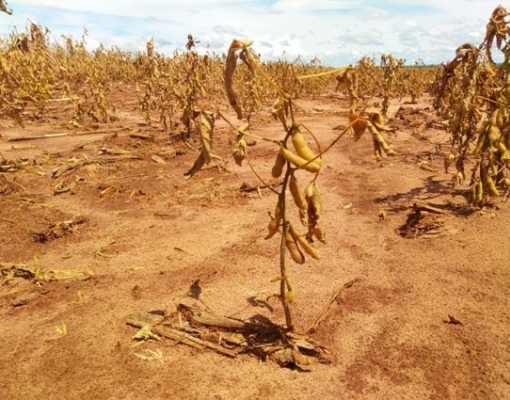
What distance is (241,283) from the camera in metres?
3.72

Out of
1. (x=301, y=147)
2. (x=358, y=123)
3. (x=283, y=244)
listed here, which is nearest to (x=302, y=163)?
(x=301, y=147)

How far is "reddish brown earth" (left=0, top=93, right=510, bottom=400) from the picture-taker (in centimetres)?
264

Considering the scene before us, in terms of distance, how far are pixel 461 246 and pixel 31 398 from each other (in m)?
3.57

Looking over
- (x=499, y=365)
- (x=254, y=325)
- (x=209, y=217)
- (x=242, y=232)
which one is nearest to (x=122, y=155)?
(x=209, y=217)

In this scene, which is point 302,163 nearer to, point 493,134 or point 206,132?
point 206,132

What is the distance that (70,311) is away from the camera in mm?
3430

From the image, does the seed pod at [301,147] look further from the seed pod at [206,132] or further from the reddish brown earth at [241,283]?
the reddish brown earth at [241,283]

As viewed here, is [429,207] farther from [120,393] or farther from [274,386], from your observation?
[120,393]

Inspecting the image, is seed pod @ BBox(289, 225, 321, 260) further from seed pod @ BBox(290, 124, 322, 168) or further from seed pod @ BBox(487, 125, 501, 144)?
seed pod @ BBox(487, 125, 501, 144)

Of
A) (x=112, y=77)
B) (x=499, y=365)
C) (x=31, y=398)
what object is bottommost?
(x=31, y=398)

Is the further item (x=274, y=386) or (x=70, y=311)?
(x=70, y=311)

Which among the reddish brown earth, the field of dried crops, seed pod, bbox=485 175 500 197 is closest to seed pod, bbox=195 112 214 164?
the field of dried crops

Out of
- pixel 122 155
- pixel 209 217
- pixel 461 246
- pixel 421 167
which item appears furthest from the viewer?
pixel 122 155

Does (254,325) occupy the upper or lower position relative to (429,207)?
lower
